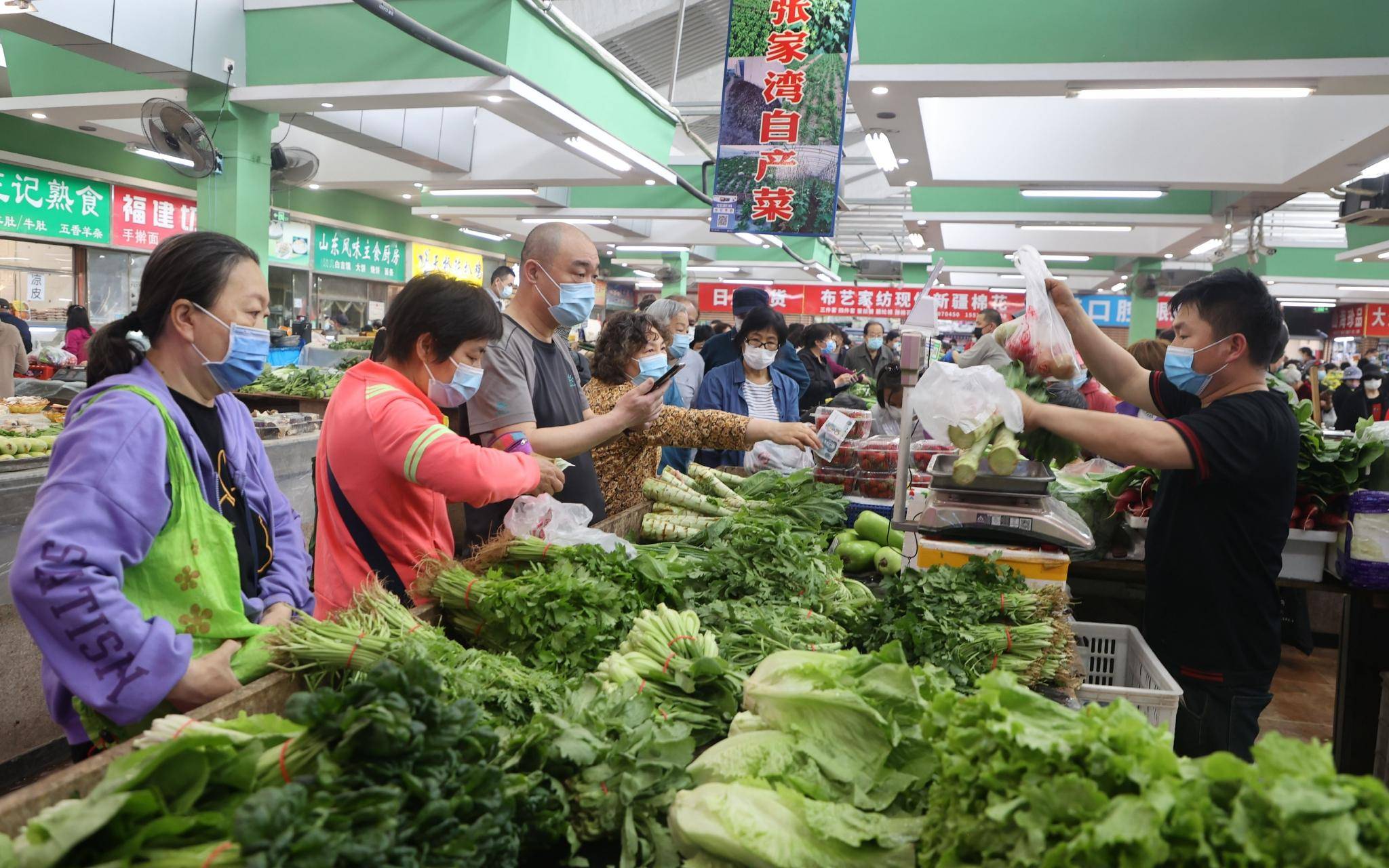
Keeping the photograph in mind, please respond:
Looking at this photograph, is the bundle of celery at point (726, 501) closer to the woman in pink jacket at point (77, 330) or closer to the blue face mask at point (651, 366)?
the blue face mask at point (651, 366)

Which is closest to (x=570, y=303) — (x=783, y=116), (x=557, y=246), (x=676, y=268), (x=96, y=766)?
(x=557, y=246)

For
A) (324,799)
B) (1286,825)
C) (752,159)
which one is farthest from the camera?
(752,159)

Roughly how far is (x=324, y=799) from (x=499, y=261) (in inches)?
873

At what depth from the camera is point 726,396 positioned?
5.96 metres

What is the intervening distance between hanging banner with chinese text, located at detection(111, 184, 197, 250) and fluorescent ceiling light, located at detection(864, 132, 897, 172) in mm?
9486

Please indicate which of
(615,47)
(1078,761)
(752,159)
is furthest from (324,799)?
(615,47)

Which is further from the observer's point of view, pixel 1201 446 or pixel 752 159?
pixel 752 159

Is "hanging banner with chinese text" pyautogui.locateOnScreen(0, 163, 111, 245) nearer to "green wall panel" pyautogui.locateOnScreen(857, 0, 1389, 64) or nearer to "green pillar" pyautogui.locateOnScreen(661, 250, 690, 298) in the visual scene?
"green wall panel" pyautogui.locateOnScreen(857, 0, 1389, 64)

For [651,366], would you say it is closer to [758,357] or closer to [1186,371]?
[758,357]

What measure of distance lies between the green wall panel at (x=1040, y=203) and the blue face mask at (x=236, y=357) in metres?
10.5

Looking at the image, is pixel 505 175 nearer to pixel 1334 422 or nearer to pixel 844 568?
pixel 844 568

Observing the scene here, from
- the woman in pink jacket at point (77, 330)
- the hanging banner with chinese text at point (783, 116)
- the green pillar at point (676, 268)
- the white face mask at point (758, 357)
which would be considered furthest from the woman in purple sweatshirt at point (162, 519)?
the green pillar at point (676, 268)

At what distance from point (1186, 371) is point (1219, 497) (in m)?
0.44

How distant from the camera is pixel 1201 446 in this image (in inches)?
108
